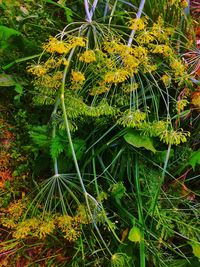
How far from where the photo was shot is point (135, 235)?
5.02ft

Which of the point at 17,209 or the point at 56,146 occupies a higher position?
the point at 56,146

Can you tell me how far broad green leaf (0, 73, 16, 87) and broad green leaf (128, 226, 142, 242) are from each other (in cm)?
83

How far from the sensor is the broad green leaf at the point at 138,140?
1603 mm

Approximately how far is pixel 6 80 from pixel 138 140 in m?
0.66

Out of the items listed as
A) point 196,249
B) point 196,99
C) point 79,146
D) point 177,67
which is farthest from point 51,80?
point 196,249

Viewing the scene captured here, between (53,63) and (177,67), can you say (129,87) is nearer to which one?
(177,67)

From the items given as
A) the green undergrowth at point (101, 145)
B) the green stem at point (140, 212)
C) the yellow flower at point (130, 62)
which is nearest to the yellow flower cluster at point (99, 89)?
the green undergrowth at point (101, 145)

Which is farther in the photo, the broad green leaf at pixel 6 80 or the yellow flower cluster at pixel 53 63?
the broad green leaf at pixel 6 80

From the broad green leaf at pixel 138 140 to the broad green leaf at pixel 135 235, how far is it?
0.32 meters

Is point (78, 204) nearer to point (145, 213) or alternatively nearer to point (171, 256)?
point (145, 213)

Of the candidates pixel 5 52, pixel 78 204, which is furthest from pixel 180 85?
pixel 5 52

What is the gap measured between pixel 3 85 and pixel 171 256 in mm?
1023

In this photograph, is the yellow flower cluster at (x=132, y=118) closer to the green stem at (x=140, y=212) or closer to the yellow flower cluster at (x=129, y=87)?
the yellow flower cluster at (x=129, y=87)

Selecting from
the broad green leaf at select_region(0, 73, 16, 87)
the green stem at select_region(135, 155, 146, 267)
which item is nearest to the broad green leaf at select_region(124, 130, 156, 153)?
the green stem at select_region(135, 155, 146, 267)
